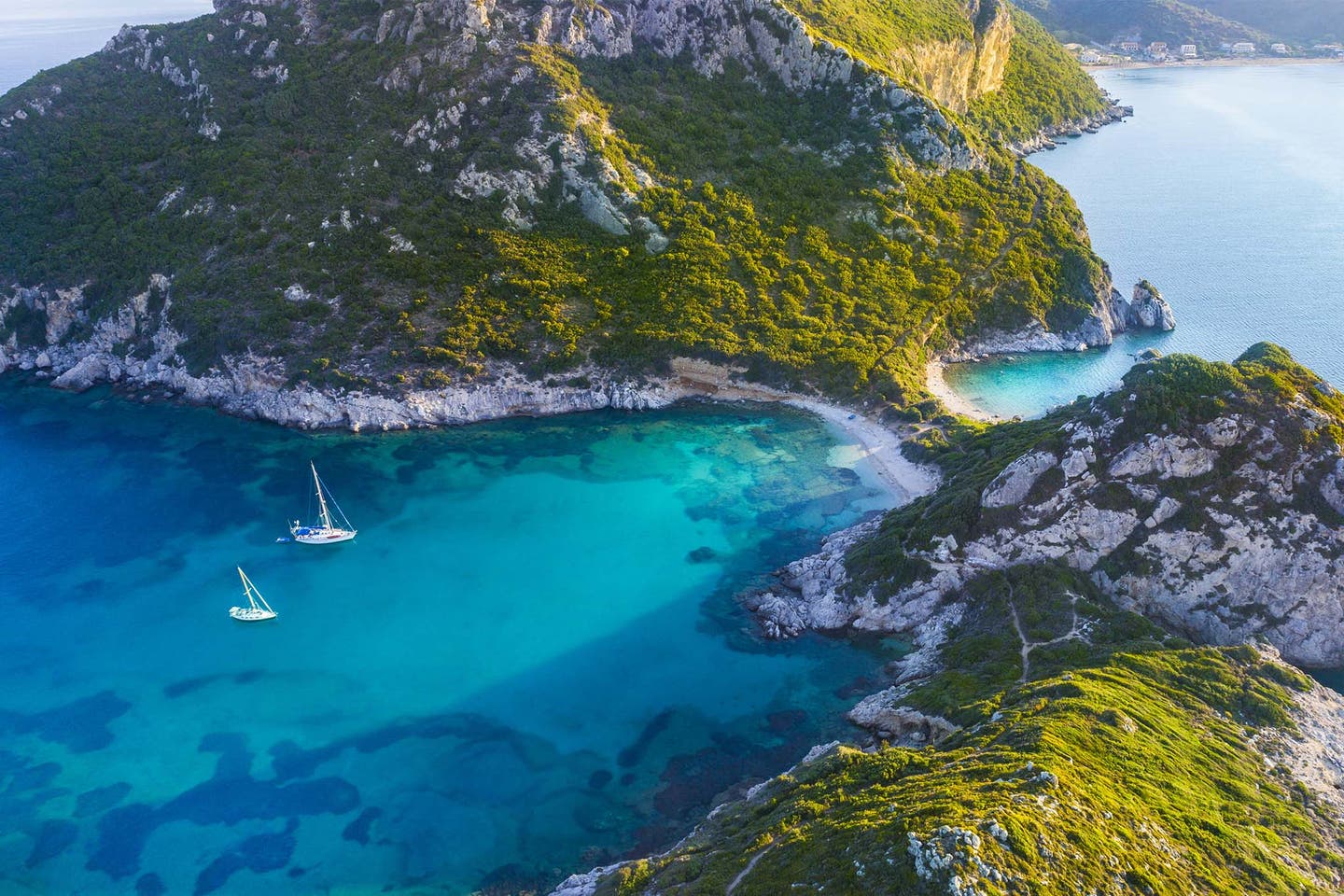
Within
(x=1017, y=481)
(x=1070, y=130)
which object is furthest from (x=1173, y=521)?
(x=1070, y=130)

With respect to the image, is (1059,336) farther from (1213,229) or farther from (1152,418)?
(1213,229)

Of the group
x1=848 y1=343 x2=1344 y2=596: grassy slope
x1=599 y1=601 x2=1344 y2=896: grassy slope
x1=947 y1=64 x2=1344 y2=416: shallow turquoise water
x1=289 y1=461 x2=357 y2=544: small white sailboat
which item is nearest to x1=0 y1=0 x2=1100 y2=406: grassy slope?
x1=947 y1=64 x2=1344 y2=416: shallow turquoise water

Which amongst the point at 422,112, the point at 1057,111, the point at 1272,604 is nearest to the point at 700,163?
the point at 422,112

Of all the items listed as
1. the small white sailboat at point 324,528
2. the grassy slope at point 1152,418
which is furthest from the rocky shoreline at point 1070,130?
the small white sailboat at point 324,528

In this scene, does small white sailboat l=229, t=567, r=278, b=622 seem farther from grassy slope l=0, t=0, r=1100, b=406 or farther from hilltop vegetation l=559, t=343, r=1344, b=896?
hilltop vegetation l=559, t=343, r=1344, b=896

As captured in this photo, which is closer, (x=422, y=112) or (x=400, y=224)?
(x=400, y=224)

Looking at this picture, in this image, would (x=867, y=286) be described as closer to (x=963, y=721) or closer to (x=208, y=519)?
(x=963, y=721)
